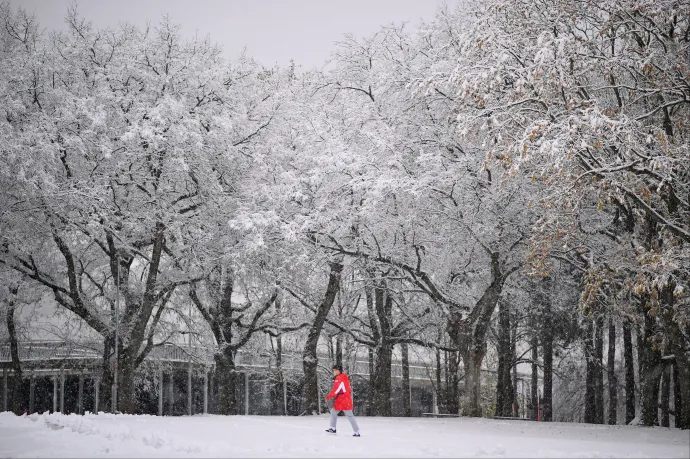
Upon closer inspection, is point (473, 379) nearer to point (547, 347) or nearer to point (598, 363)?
point (547, 347)

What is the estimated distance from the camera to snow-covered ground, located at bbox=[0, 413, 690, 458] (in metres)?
11.4

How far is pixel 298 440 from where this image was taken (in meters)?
13.7

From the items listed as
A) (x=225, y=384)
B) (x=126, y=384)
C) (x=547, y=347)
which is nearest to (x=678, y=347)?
(x=547, y=347)

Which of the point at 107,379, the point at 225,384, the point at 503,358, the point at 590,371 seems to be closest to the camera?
the point at 107,379

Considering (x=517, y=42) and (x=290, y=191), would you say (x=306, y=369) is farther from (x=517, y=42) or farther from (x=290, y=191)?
(x=517, y=42)

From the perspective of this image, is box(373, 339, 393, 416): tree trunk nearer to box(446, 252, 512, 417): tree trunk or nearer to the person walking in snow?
box(446, 252, 512, 417): tree trunk

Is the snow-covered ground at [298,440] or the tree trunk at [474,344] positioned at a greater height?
the tree trunk at [474,344]

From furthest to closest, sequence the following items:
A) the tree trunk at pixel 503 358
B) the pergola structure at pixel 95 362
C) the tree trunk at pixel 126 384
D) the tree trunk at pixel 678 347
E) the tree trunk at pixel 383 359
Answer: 1. the pergola structure at pixel 95 362
2. the tree trunk at pixel 503 358
3. the tree trunk at pixel 383 359
4. the tree trunk at pixel 126 384
5. the tree trunk at pixel 678 347

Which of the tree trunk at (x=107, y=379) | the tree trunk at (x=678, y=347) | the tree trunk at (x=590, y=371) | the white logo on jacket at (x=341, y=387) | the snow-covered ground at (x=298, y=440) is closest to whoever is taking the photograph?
the snow-covered ground at (x=298, y=440)

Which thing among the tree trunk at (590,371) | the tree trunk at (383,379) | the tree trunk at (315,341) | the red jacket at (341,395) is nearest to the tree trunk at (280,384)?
the tree trunk at (383,379)

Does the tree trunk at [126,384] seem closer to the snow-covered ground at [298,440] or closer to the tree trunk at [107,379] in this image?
the tree trunk at [107,379]

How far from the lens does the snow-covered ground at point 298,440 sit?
1135cm

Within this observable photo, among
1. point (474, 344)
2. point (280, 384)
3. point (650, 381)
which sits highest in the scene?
point (474, 344)

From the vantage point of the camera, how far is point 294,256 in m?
25.4
